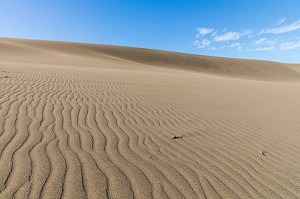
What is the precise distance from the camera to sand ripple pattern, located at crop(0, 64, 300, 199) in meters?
2.74

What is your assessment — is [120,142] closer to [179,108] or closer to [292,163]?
[292,163]

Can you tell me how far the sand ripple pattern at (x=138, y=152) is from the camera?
2742mm

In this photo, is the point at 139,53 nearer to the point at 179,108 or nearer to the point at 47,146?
the point at 179,108

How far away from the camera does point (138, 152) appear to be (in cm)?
363

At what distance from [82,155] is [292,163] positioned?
10.3ft

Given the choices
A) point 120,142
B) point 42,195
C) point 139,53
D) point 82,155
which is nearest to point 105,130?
point 120,142

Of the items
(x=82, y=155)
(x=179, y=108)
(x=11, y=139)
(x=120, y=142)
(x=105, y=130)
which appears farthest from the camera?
(x=179, y=108)

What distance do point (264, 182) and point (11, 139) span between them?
355 centimetres

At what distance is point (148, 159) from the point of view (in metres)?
3.44

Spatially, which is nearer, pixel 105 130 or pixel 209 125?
pixel 105 130

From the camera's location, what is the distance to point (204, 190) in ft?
9.32

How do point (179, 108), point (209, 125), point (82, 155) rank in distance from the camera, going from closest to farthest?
point (82, 155) → point (209, 125) → point (179, 108)

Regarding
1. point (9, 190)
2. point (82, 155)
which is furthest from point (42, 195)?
point (82, 155)

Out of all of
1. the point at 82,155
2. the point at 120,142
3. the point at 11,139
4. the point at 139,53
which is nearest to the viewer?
the point at 82,155
